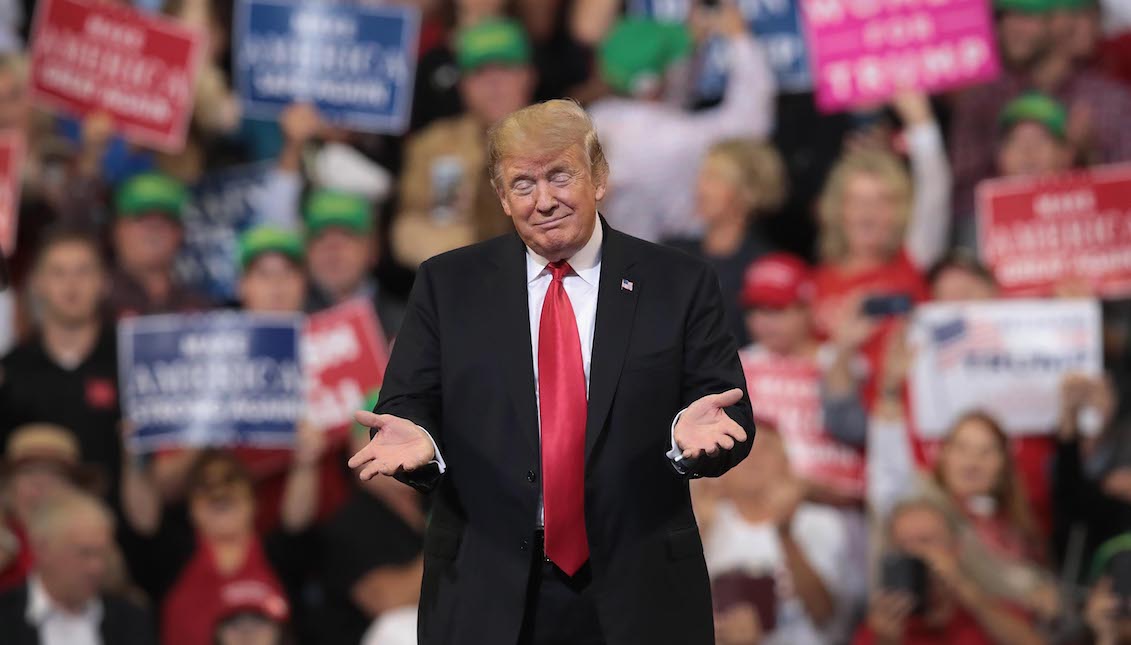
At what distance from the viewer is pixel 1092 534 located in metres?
6.10

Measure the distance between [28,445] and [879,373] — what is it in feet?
9.47

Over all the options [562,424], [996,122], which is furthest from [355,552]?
[562,424]

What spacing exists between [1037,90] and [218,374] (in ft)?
10.8

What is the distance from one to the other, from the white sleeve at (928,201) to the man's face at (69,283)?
296cm

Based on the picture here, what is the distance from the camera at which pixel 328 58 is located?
24.5ft

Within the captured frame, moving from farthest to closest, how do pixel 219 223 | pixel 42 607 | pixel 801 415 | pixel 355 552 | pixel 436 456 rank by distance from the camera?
pixel 219 223 < pixel 801 415 < pixel 355 552 < pixel 42 607 < pixel 436 456

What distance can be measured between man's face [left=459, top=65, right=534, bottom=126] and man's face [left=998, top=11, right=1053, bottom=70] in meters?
1.90

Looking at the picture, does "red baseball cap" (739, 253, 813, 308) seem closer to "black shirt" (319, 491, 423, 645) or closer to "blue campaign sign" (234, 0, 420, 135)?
"black shirt" (319, 491, 423, 645)

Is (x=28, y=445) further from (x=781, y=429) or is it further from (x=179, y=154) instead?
(x=781, y=429)

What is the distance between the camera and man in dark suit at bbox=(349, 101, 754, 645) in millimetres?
3008

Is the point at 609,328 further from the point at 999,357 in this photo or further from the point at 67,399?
the point at 67,399

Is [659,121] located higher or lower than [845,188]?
higher

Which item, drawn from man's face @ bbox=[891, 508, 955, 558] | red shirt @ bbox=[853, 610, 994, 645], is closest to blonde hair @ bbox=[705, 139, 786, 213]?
man's face @ bbox=[891, 508, 955, 558]

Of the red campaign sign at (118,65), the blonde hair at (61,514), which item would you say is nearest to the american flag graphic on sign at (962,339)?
the blonde hair at (61,514)
